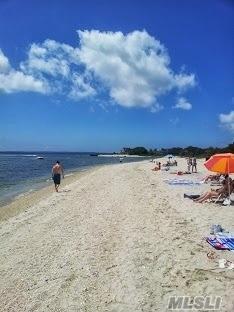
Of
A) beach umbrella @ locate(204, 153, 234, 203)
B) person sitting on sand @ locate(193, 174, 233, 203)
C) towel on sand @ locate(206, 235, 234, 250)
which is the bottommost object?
towel on sand @ locate(206, 235, 234, 250)

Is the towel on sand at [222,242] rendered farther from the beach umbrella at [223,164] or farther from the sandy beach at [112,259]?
the beach umbrella at [223,164]

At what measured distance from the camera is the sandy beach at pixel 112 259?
6.74 metres

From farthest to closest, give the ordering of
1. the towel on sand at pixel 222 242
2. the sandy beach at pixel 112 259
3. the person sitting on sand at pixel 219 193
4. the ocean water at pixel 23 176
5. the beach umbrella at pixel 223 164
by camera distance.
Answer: the ocean water at pixel 23 176 → the person sitting on sand at pixel 219 193 → the beach umbrella at pixel 223 164 → the towel on sand at pixel 222 242 → the sandy beach at pixel 112 259

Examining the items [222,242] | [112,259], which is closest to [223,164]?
[222,242]

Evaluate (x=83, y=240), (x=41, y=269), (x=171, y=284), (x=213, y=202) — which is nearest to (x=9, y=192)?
(x=213, y=202)

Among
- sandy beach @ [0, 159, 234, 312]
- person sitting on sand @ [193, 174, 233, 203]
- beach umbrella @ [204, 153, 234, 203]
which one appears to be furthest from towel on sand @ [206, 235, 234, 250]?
person sitting on sand @ [193, 174, 233, 203]

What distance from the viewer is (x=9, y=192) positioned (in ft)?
89.1

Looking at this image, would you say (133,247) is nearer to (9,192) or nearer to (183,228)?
(183,228)

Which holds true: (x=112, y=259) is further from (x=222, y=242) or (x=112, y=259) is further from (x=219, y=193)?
(x=219, y=193)

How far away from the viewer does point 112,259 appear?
8719mm

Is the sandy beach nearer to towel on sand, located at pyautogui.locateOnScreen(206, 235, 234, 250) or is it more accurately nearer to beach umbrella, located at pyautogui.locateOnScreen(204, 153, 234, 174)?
towel on sand, located at pyautogui.locateOnScreen(206, 235, 234, 250)

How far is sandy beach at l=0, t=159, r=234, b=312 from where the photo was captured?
265 inches

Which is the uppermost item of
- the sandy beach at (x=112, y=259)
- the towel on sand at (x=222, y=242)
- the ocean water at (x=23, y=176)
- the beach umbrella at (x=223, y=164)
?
the beach umbrella at (x=223, y=164)

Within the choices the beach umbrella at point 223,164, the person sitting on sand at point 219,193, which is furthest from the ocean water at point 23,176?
the beach umbrella at point 223,164
